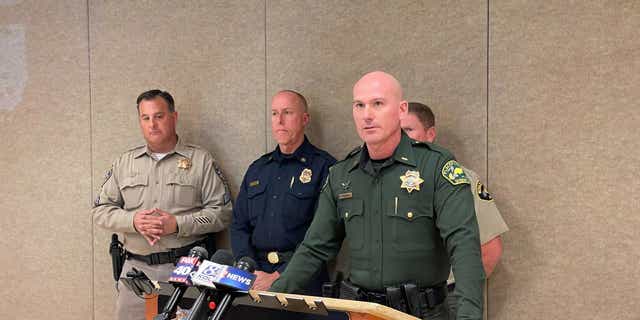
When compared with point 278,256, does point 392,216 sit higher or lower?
higher

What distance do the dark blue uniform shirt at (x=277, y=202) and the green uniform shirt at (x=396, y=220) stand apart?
909 millimetres

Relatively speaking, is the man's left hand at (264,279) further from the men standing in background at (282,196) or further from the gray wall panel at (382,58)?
the gray wall panel at (382,58)

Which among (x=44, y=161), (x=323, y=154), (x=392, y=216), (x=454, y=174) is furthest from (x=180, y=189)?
(x=454, y=174)

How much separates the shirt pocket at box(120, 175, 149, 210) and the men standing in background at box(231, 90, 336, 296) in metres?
0.66

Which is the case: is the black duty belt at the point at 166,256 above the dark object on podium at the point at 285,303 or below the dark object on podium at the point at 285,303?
below

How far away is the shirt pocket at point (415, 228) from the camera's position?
2.45 m

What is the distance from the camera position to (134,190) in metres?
3.99

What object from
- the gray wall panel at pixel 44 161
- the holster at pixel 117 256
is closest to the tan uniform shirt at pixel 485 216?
the holster at pixel 117 256

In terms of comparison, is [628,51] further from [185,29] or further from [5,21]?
[5,21]

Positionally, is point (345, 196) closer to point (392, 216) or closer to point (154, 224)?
point (392, 216)

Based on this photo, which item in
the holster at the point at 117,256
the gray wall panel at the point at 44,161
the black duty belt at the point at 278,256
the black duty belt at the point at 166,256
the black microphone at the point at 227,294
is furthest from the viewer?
the gray wall panel at the point at 44,161

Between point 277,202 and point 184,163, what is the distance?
0.77m

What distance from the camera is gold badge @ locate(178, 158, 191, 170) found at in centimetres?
398

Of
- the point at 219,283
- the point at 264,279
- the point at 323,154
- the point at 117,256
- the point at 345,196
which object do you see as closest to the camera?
the point at 219,283
